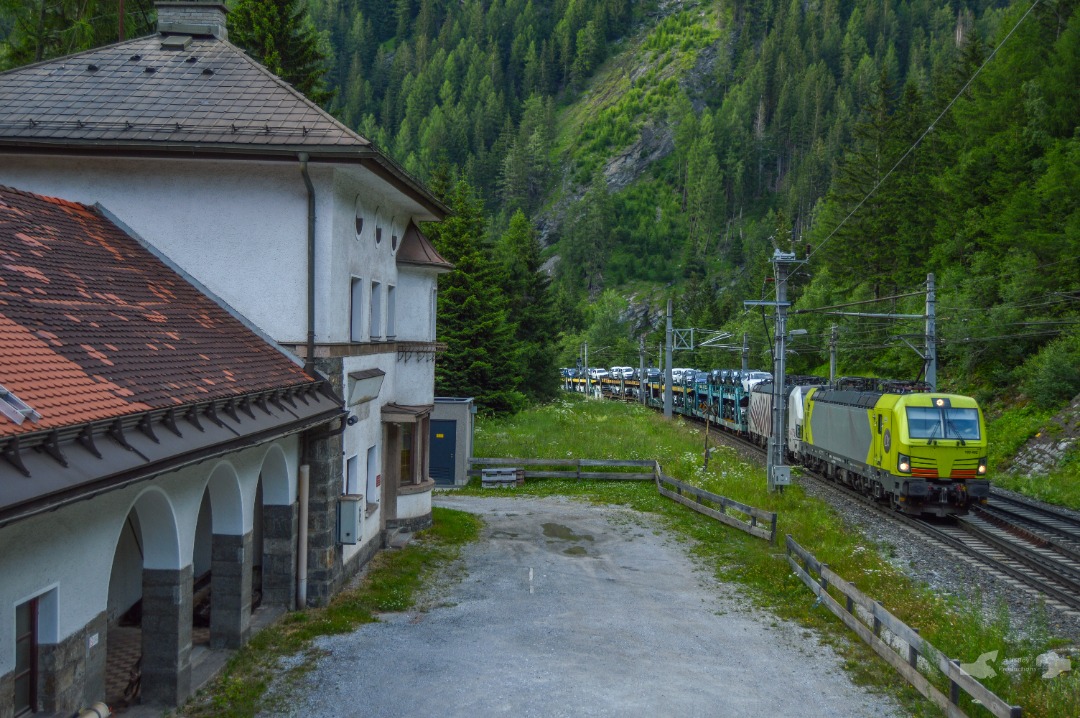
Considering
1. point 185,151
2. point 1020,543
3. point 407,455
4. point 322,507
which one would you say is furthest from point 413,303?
point 1020,543

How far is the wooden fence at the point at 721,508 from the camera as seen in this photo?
789 inches

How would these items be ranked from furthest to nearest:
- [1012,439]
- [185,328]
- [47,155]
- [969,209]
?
[969,209], [1012,439], [47,155], [185,328]

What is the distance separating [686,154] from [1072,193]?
112m

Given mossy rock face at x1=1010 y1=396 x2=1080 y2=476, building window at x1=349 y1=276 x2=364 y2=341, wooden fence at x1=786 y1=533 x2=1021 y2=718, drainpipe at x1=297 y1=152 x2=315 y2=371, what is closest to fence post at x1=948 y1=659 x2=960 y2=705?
wooden fence at x1=786 y1=533 x2=1021 y2=718

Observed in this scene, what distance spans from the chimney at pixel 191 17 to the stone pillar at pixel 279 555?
30.1ft

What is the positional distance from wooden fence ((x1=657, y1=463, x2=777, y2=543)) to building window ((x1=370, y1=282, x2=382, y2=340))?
9.29 metres

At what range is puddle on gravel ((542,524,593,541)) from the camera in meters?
20.5

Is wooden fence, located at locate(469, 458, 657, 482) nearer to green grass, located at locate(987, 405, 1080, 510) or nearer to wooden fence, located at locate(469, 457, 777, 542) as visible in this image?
wooden fence, located at locate(469, 457, 777, 542)

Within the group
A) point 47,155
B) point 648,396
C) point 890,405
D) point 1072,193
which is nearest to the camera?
point 47,155

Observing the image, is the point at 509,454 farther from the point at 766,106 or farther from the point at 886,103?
the point at 766,106

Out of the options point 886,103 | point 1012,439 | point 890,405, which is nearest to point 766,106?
point 886,103

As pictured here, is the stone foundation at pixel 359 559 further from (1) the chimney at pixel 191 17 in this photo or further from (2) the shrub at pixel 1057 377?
(2) the shrub at pixel 1057 377

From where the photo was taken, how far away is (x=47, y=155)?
13.7 meters

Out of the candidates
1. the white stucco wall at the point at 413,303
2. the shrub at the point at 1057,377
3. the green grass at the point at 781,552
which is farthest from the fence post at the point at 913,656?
the shrub at the point at 1057,377
